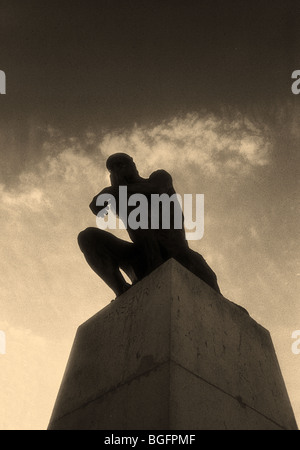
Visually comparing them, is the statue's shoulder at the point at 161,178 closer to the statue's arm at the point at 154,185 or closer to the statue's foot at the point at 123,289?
the statue's arm at the point at 154,185

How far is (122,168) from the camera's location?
525 cm

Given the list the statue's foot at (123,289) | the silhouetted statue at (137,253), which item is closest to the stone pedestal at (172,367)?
the statue's foot at (123,289)

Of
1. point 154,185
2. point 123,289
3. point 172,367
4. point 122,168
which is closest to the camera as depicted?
point 172,367

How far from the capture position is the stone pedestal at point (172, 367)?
2.89 metres

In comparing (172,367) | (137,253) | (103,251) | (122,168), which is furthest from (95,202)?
(172,367)

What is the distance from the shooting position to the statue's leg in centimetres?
467

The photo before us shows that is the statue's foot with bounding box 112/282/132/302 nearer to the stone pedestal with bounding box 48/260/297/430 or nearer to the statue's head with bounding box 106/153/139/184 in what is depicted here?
the stone pedestal with bounding box 48/260/297/430

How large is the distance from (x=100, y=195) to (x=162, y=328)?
2.23 metres

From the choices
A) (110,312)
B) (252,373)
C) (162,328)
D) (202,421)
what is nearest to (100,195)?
(110,312)

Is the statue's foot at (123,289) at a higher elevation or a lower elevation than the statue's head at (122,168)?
lower

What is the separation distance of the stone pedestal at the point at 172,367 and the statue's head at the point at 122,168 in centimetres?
162

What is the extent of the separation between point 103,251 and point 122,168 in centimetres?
113

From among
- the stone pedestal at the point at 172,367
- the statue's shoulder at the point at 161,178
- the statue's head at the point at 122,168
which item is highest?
the statue's head at the point at 122,168

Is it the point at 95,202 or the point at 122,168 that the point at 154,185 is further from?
the point at 95,202
